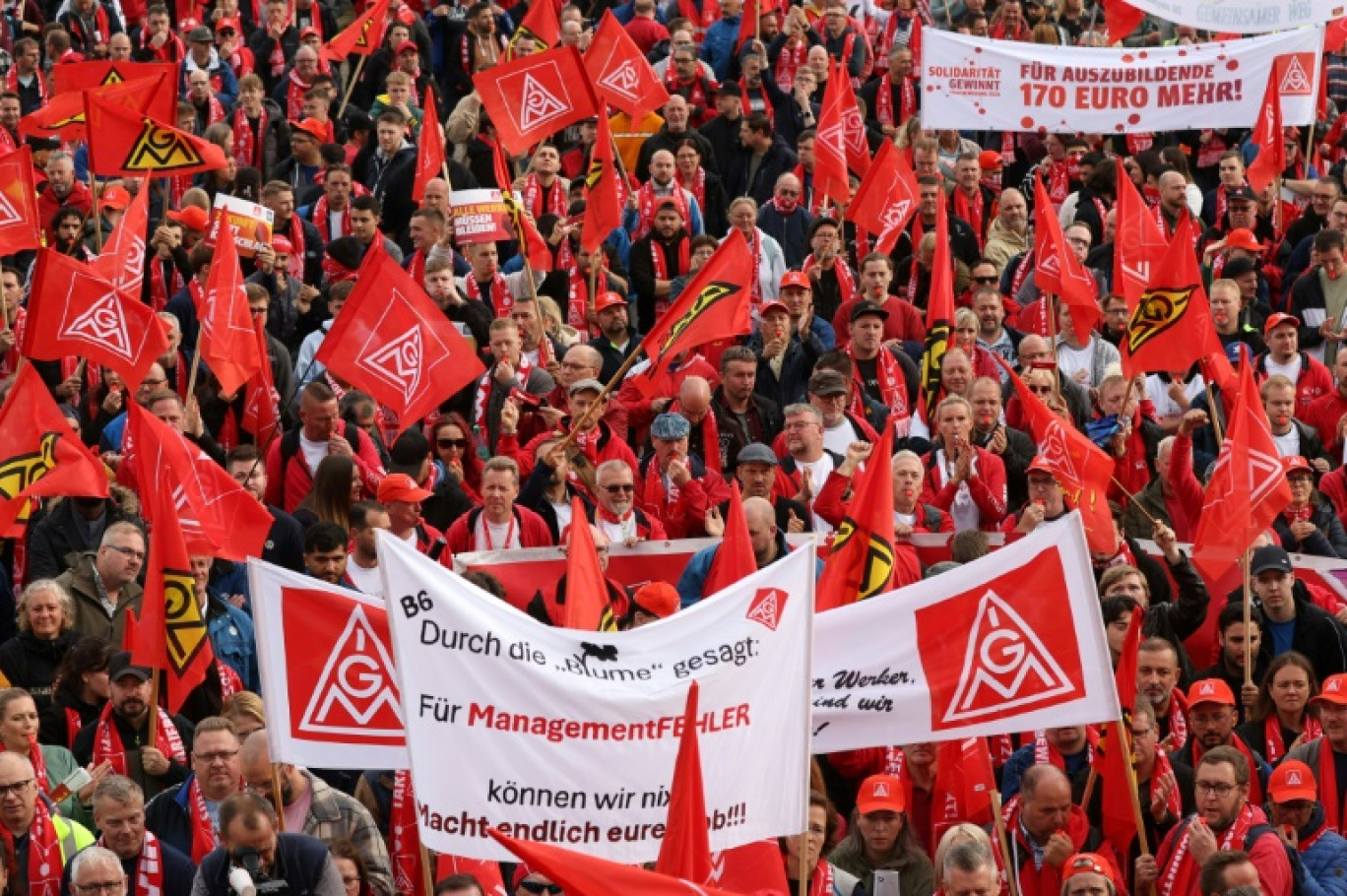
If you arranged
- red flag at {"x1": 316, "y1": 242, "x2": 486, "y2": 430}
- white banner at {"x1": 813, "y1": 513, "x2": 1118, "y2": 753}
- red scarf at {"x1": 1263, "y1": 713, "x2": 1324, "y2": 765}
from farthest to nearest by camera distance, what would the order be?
1. red flag at {"x1": 316, "y1": 242, "x2": 486, "y2": 430}
2. red scarf at {"x1": 1263, "y1": 713, "x2": 1324, "y2": 765}
3. white banner at {"x1": 813, "y1": 513, "x2": 1118, "y2": 753}

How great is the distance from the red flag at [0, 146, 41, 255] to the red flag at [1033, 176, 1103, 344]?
17.8ft

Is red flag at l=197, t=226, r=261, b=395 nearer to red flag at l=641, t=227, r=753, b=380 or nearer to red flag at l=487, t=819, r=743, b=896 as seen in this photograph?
red flag at l=641, t=227, r=753, b=380

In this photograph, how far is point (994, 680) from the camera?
36.4 ft

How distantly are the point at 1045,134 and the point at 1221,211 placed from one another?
2.21 meters

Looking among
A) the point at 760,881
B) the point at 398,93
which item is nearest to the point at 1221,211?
the point at 398,93

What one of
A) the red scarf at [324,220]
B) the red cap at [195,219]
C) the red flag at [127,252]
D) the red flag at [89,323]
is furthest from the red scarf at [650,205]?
the red flag at [89,323]

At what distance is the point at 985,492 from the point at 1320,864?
3.73 metres

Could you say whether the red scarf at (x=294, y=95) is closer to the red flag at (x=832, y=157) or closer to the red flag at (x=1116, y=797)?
the red flag at (x=832, y=157)

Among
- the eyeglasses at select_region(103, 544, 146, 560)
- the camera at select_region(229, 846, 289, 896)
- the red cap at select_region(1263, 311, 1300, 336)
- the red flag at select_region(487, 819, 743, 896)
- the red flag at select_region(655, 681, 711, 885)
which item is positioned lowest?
the red cap at select_region(1263, 311, 1300, 336)

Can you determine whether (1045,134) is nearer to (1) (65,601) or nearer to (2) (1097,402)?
(2) (1097,402)

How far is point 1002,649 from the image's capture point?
11.1 m

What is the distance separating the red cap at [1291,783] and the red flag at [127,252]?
7.62 metres

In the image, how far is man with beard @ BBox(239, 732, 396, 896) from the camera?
11438mm

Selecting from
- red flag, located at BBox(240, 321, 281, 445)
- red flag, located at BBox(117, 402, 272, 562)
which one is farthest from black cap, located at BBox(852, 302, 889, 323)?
red flag, located at BBox(117, 402, 272, 562)
